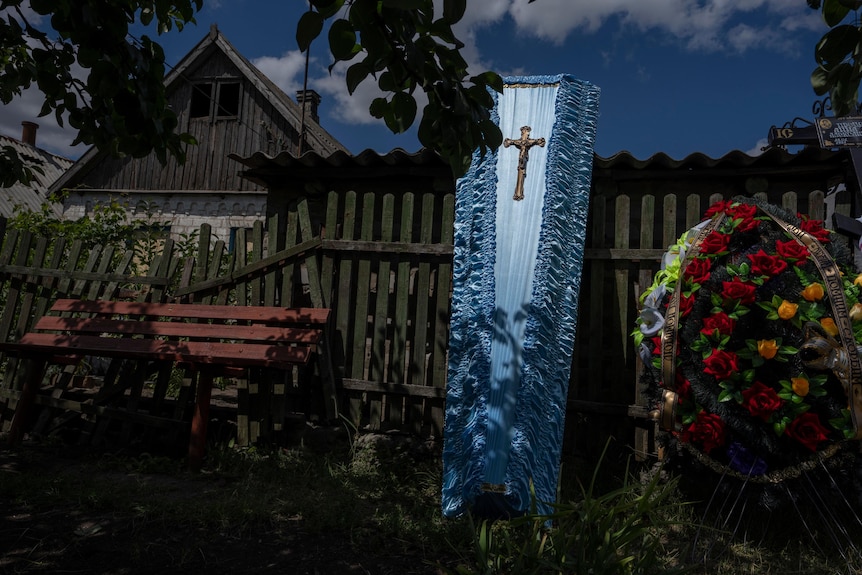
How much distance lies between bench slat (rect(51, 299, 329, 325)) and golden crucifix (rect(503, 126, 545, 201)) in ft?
5.48

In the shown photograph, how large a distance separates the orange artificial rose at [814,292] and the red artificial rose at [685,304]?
521 mm

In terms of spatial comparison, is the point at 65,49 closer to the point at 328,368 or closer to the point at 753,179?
the point at 328,368

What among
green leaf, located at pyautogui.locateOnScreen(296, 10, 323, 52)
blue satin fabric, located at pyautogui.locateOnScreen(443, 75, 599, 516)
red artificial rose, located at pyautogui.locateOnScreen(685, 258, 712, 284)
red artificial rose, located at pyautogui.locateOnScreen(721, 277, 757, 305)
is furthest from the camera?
blue satin fabric, located at pyautogui.locateOnScreen(443, 75, 599, 516)

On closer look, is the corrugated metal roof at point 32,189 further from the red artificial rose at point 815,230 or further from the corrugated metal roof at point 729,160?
the red artificial rose at point 815,230

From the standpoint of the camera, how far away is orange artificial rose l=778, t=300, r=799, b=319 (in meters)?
2.91

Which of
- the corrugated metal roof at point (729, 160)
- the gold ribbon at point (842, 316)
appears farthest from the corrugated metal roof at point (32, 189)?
the gold ribbon at point (842, 316)

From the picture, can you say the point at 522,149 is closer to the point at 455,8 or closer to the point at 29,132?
the point at 455,8

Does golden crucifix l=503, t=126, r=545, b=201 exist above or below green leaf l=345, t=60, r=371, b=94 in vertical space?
above

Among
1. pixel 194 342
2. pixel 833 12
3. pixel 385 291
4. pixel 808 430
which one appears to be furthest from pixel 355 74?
pixel 194 342

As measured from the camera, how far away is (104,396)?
4.68 meters

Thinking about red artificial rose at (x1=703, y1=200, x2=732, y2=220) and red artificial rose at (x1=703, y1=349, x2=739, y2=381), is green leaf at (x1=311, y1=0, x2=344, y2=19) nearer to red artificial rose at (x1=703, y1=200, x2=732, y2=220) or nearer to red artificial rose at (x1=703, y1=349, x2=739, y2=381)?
red artificial rose at (x1=703, y1=349, x2=739, y2=381)

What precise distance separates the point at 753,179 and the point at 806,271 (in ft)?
5.04

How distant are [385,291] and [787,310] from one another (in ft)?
9.02

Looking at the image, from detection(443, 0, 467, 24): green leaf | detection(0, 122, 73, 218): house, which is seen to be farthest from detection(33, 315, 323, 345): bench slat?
detection(0, 122, 73, 218): house
